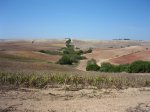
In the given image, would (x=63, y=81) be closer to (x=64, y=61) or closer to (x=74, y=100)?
(x=74, y=100)

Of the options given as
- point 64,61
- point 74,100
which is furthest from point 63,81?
point 64,61

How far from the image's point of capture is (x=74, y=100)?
14.7 m

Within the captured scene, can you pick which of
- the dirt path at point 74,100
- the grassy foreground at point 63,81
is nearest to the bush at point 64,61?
the grassy foreground at point 63,81

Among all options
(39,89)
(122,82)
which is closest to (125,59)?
(122,82)

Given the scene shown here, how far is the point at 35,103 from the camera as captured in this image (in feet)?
44.6

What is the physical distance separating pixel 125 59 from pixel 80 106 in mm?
49144

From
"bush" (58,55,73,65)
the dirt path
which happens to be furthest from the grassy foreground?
"bush" (58,55,73,65)

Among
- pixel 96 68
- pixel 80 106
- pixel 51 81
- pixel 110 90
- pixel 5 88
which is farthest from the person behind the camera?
pixel 96 68

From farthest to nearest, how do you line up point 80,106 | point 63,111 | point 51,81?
point 51,81 → point 80,106 → point 63,111

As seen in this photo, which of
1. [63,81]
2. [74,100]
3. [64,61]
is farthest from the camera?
[64,61]

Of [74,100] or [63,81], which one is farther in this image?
[63,81]

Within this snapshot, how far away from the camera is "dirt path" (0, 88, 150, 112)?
1280cm

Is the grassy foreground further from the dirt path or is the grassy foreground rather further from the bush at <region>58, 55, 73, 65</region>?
the bush at <region>58, 55, 73, 65</region>

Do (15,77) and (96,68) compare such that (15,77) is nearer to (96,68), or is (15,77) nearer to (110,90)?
(110,90)
